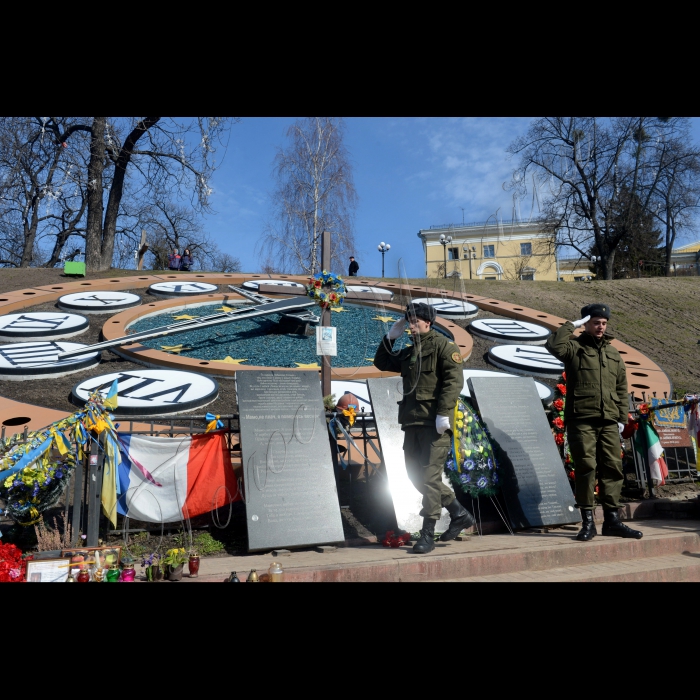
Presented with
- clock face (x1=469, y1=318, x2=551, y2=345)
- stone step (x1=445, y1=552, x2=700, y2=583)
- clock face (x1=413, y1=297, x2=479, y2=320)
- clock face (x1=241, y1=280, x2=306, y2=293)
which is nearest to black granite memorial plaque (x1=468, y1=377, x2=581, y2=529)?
stone step (x1=445, y1=552, x2=700, y2=583)

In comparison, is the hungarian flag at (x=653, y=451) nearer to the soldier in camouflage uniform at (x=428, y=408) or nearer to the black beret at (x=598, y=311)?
the black beret at (x=598, y=311)

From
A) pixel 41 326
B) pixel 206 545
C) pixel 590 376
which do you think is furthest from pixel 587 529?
pixel 41 326

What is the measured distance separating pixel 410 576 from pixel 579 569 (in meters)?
1.24

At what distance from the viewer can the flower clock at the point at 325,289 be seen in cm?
724

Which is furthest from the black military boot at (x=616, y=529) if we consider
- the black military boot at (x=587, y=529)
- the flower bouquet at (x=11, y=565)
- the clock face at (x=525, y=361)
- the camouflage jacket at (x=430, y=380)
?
the clock face at (x=525, y=361)

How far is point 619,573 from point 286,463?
269cm

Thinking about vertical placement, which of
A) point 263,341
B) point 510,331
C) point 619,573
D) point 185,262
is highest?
point 185,262

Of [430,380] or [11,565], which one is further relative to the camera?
[430,380]

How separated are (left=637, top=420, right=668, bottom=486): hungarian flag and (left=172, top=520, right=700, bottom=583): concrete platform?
151 cm

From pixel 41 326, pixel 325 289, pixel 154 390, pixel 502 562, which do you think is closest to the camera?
pixel 502 562

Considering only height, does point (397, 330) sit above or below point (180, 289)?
below

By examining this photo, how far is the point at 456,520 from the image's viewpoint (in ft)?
16.9

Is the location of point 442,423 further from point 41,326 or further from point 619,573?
point 41,326
